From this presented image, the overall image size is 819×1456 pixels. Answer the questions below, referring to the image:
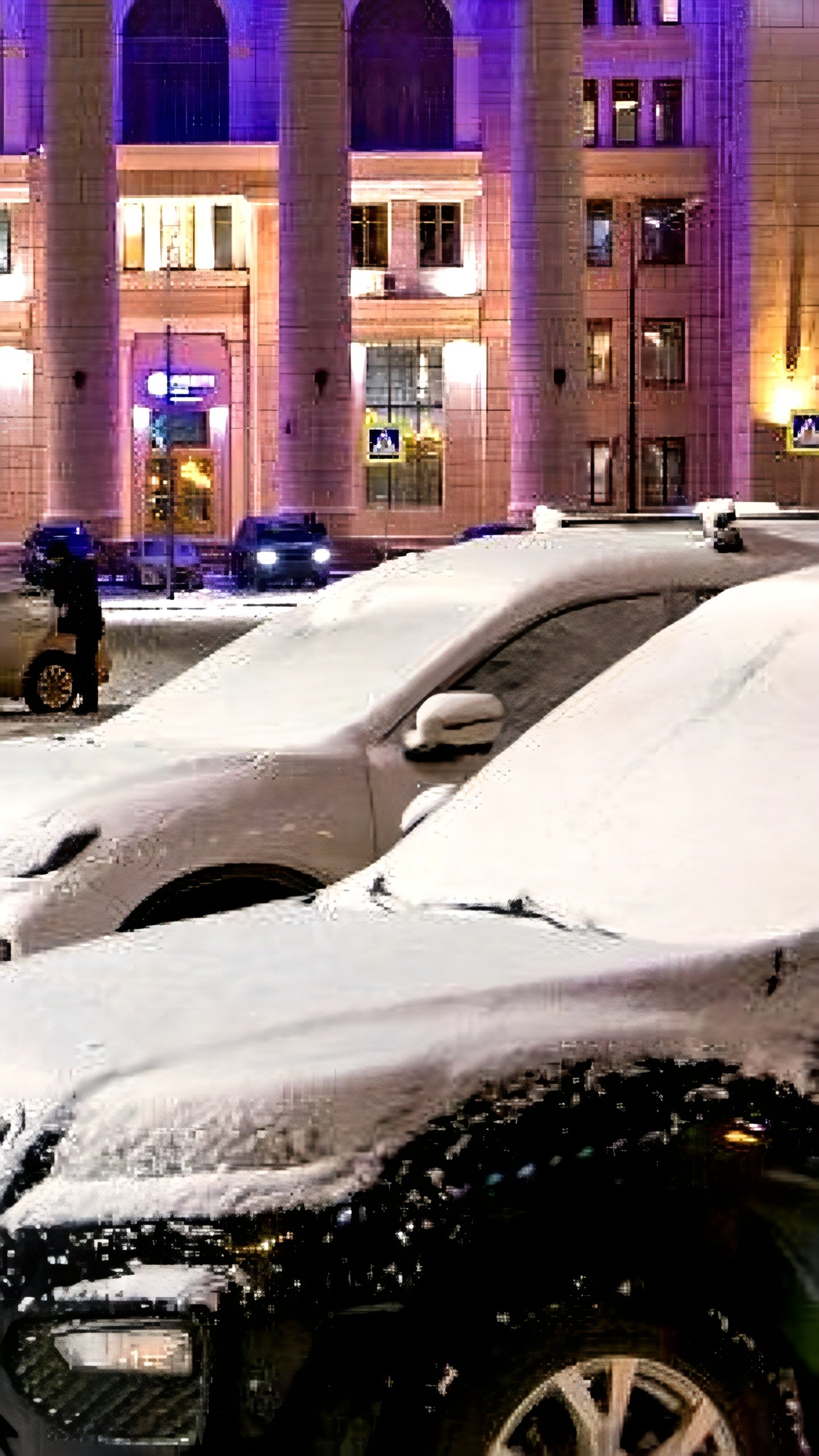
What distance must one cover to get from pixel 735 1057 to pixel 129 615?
52.5 metres

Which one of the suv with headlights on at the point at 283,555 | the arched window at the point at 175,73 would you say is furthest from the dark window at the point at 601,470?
the suv with headlights on at the point at 283,555

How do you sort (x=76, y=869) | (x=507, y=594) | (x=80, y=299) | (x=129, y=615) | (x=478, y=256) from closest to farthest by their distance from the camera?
1. (x=76, y=869)
2. (x=507, y=594)
3. (x=129, y=615)
4. (x=80, y=299)
5. (x=478, y=256)

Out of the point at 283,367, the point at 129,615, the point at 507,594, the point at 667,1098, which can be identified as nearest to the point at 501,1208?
the point at 667,1098

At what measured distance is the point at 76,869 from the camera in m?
8.69

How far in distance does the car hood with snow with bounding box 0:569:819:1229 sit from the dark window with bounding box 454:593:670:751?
3.18 m

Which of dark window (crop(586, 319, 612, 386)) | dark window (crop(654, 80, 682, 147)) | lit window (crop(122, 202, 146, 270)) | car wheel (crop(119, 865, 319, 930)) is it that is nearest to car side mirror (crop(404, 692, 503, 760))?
car wheel (crop(119, 865, 319, 930))

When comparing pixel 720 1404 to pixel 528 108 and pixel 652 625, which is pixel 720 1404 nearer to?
pixel 652 625

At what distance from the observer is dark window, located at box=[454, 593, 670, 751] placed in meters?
9.77

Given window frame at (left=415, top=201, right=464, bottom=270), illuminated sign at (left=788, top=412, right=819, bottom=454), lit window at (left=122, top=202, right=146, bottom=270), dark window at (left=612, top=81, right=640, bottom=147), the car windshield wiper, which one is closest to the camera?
the car windshield wiper

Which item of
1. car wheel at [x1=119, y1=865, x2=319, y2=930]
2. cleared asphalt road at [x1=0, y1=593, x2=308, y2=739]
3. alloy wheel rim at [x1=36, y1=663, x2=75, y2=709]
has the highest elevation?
car wheel at [x1=119, y1=865, x2=319, y2=930]

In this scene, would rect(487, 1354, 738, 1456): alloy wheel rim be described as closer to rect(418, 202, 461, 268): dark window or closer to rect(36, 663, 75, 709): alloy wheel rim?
rect(36, 663, 75, 709): alloy wheel rim

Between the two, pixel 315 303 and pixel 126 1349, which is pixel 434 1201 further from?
pixel 315 303

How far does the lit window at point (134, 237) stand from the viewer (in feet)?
277

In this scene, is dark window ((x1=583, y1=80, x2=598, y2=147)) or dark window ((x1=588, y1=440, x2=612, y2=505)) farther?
dark window ((x1=583, y1=80, x2=598, y2=147))
